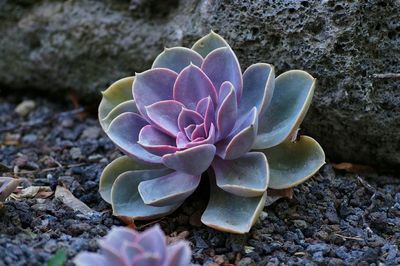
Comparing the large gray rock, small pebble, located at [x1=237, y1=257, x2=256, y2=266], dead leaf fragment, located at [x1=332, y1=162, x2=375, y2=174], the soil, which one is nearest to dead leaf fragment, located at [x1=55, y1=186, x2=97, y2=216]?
the soil

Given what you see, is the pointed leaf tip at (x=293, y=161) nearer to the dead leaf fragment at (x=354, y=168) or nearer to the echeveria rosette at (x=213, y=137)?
the echeveria rosette at (x=213, y=137)

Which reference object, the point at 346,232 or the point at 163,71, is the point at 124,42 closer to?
the point at 163,71

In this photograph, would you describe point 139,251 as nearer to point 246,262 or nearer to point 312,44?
point 246,262

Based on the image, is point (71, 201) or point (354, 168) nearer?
point (71, 201)

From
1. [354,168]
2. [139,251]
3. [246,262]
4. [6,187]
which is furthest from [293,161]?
[6,187]

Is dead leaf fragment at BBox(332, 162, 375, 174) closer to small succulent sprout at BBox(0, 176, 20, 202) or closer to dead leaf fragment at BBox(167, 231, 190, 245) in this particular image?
dead leaf fragment at BBox(167, 231, 190, 245)
